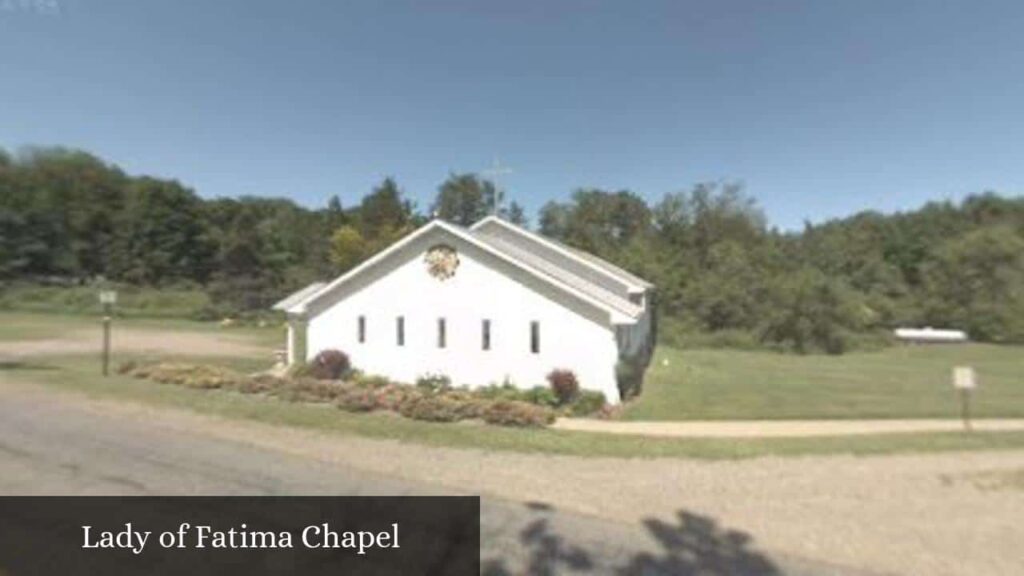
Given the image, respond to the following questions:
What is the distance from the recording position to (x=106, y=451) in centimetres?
1220

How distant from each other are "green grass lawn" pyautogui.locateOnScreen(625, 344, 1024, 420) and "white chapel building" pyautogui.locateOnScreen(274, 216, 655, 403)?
2.34 meters

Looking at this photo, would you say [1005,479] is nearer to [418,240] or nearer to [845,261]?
[418,240]

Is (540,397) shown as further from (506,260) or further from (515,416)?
(506,260)

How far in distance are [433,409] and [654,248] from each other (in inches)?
1691

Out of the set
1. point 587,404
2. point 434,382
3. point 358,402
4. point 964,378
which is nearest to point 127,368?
point 434,382

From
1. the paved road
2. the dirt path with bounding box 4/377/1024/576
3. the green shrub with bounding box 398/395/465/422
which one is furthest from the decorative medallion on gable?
the paved road

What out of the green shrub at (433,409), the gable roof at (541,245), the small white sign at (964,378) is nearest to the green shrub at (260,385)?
the green shrub at (433,409)

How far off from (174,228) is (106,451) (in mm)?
71345

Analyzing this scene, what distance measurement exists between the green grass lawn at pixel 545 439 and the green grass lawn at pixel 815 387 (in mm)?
3292

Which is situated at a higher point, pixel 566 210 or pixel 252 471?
pixel 566 210

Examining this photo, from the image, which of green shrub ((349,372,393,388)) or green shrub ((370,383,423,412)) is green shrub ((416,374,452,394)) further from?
green shrub ((370,383,423,412))

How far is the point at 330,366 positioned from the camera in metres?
22.7

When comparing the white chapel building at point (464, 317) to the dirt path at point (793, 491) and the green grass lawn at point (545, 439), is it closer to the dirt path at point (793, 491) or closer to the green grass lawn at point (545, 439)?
the green grass lawn at point (545, 439)

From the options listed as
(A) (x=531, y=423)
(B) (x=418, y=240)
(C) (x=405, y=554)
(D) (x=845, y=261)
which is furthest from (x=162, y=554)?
(D) (x=845, y=261)
